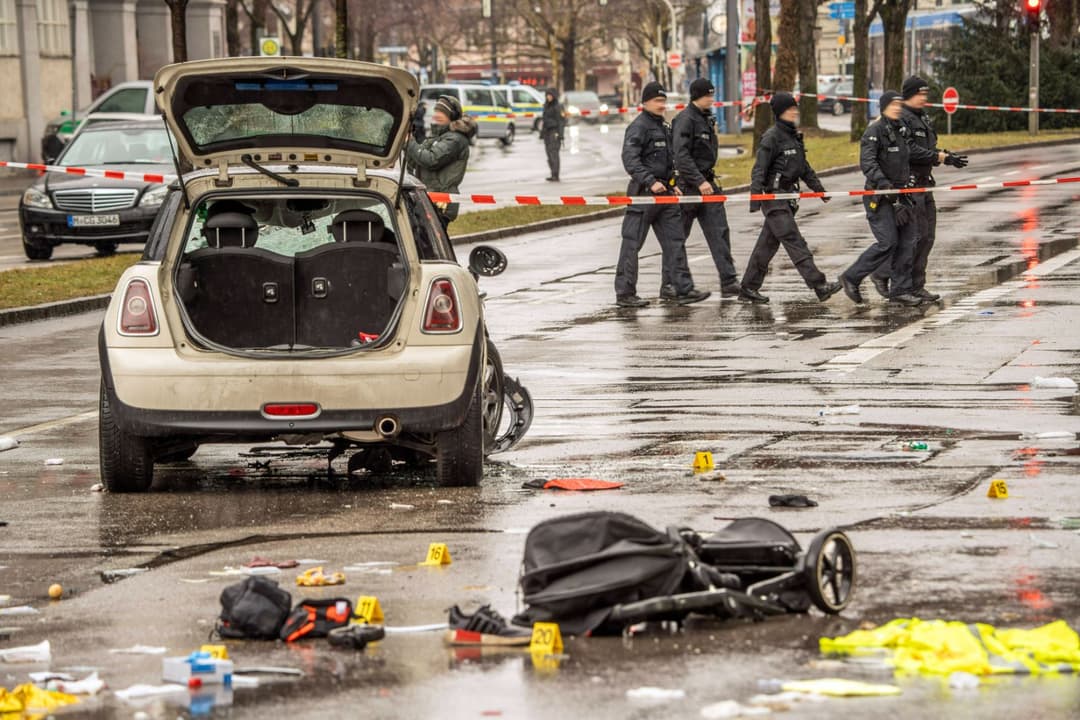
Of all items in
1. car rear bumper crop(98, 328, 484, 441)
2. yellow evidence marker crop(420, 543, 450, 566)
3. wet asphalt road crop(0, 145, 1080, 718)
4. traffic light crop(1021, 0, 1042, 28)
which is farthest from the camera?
traffic light crop(1021, 0, 1042, 28)

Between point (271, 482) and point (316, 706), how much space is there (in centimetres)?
436

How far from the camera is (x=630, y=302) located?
1838 centimetres

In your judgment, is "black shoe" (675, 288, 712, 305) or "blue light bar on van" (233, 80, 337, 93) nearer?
"blue light bar on van" (233, 80, 337, 93)

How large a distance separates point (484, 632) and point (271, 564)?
1581 mm

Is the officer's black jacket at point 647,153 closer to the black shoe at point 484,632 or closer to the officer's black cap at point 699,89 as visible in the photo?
the officer's black cap at point 699,89

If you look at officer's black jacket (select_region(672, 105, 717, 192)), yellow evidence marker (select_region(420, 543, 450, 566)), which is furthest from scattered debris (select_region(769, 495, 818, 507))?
officer's black jacket (select_region(672, 105, 717, 192))

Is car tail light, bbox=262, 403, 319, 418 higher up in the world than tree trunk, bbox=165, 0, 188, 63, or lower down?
lower down

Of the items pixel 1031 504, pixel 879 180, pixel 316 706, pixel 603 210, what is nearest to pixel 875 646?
pixel 316 706

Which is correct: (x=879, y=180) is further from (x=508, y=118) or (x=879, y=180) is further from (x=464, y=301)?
(x=508, y=118)

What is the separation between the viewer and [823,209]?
1169 inches

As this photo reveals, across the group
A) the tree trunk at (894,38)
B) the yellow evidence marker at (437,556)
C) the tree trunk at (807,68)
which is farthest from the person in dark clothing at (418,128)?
the tree trunk at (894,38)

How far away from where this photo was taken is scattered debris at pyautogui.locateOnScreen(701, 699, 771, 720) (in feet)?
17.3

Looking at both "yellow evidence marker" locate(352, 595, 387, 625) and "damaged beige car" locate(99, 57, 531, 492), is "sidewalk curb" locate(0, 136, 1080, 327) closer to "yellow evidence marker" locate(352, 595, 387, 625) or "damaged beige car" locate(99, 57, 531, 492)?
"damaged beige car" locate(99, 57, 531, 492)

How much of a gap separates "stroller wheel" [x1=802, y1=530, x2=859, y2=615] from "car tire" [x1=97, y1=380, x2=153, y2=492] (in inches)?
148
